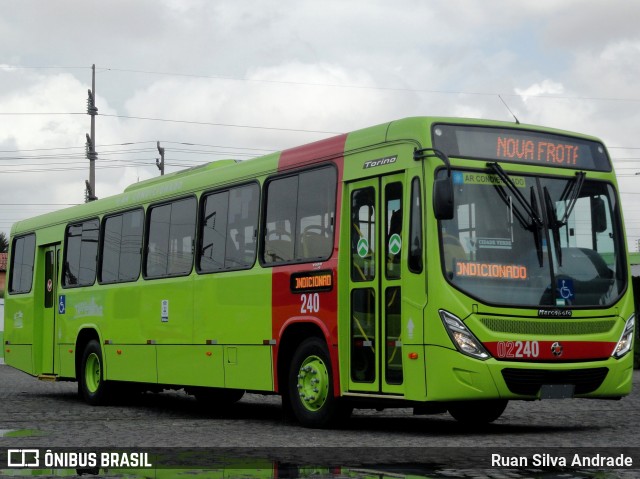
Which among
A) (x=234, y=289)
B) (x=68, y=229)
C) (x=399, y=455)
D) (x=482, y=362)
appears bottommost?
(x=399, y=455)

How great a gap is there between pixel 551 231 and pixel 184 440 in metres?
4.32

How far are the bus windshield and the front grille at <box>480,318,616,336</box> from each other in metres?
0.18

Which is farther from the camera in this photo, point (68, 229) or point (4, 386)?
point (4, 386)

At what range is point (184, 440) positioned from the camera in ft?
39.4

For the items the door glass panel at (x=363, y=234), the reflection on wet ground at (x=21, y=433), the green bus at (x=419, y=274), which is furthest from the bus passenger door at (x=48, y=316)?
the door glass panel at (x=363, y=234)

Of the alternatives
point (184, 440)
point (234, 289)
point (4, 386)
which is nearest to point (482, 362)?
point (184, 440)

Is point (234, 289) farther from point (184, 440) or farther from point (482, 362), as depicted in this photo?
point (482, 362)

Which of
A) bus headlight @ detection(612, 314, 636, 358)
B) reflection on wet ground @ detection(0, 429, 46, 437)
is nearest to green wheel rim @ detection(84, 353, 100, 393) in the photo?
reflection on wet ground @ detection(0, 429, 46, 437)

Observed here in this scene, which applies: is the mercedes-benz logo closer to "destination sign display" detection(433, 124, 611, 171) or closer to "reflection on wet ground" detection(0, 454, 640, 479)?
"destination sign display" detection(433, 124, 611, 171)

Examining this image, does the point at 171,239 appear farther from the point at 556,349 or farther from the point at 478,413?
the point at 556,349

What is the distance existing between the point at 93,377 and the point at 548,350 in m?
9.89

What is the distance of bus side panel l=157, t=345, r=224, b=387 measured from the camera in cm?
1535

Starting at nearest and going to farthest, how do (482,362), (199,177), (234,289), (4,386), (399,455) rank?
(399,455) → (482,362) → (234,289) → (199,177) → (4,386)
